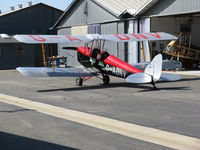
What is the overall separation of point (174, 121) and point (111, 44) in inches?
943

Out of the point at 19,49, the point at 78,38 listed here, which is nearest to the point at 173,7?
the point at 78,38

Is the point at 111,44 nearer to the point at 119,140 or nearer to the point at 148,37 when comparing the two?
the point at 148,37

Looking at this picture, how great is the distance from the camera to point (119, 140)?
7.39 meters

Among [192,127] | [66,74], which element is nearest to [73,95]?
[66,74]

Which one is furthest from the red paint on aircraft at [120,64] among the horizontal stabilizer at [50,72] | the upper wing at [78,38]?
the horizontal stabilizer at [50,72]

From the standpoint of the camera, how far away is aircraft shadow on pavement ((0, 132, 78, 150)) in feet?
22.5

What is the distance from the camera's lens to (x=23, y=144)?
714 centimetres

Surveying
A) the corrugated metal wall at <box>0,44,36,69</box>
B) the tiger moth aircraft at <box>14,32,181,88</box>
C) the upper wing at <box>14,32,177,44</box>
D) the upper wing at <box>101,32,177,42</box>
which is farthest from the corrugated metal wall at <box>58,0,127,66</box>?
the tiger moth aircraft at <box>14,32,181,88</box>

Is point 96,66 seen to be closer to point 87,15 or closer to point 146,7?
point 146,7

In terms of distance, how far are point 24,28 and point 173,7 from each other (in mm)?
22687

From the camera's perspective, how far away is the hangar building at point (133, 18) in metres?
27.0

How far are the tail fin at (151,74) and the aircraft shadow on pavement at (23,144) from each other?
756cm

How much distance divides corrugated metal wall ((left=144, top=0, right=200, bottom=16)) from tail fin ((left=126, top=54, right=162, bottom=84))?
11.2 metres

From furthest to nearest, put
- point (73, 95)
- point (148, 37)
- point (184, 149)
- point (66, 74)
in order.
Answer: point (148, 37)
point (66, 74)
point (73, 95)
point (184, 149)
